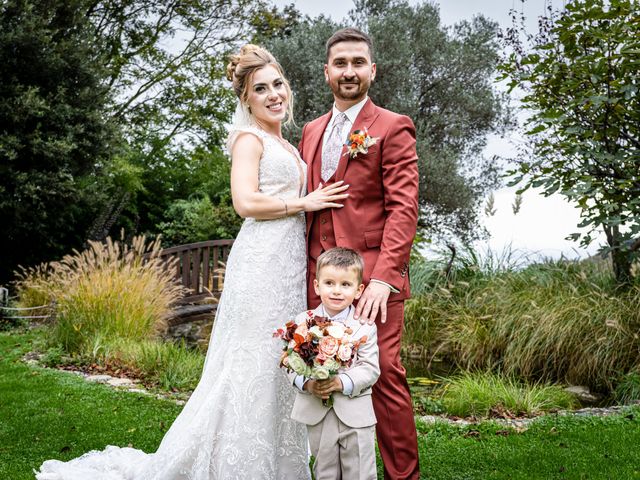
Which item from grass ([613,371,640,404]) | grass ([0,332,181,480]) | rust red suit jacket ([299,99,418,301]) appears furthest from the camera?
grass ([613,371,640,404])

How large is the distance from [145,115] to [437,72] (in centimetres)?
774

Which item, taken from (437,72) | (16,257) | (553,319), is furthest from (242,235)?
(437,72)

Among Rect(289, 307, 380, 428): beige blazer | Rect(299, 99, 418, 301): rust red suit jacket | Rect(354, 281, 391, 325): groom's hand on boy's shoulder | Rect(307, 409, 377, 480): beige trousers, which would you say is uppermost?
Rect(299, 99, 418, 301): rust red suit jacket

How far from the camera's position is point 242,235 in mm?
3516

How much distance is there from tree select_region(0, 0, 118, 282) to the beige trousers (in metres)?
10.4

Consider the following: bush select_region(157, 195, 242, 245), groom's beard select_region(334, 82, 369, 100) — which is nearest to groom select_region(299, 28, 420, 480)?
groom's beard select_region(334, 82, 369, 100)

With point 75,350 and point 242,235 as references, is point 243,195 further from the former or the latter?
point 75,350

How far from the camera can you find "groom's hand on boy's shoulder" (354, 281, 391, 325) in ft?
9.76

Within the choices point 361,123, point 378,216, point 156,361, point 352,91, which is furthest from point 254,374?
point 156,361

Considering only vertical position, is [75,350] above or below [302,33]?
below

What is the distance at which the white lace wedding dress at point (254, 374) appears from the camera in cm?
332

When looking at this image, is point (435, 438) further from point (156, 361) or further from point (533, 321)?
point (156, 361)

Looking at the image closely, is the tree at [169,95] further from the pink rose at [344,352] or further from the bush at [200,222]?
the pink rose at [344,352]

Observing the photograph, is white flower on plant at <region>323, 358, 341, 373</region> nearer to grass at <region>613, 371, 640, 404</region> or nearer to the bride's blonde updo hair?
the bride's blonde updo hair
